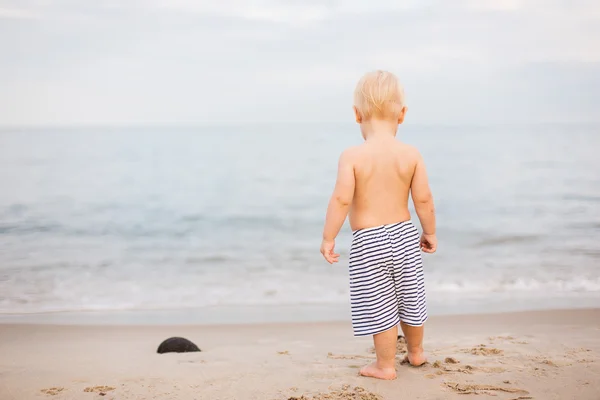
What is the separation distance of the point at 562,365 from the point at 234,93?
29972 millimetres

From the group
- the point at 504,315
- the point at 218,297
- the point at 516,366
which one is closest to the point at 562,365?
Answer: the point at 516,366

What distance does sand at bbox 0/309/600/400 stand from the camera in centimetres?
305

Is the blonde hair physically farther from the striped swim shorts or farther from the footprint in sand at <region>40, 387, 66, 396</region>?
the footprint in sand at <region>40, 387, 66, 396</region>

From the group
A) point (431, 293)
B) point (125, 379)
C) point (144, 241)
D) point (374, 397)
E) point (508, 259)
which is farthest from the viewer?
point (144, 241)

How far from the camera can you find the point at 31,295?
257 inches

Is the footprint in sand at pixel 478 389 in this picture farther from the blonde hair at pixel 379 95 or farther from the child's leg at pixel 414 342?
the blonde hair at pixel 379 95

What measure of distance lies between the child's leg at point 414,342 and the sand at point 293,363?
56mm

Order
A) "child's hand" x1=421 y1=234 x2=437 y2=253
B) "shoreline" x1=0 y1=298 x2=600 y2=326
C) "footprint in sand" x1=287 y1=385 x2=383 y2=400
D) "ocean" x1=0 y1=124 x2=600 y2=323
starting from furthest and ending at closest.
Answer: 1. "ocean" x1=0 y1=124 x2=600 y2=323
2. "shoreline" x1=0 y1=298 x2=600 y2=326
3. "child's hand" x1=421 y1=234 x2=437 y2=253
4. "footprint in sand" x1=287 y1=385 x2=383 y2=400

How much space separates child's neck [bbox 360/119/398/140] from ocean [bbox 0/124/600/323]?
2.49m

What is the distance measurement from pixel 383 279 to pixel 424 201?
454 millimetres

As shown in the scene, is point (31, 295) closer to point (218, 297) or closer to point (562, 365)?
point (218, 297)

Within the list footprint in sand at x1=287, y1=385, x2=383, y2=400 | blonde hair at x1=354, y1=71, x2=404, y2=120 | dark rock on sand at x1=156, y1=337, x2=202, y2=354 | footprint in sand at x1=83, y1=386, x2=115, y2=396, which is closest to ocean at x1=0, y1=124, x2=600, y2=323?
dark rock on sand at x1=156, y1=337, x2=202, y2=354

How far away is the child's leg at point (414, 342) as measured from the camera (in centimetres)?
336

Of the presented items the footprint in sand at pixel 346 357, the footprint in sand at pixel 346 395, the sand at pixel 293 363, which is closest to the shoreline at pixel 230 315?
the sand at pixel 293 363
